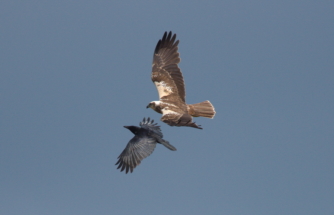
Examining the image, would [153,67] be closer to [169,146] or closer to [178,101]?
[178,101]

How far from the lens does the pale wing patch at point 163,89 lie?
17656 millimetres

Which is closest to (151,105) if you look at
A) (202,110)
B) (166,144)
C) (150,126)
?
(150,126)

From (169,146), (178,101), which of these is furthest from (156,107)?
(169,146)

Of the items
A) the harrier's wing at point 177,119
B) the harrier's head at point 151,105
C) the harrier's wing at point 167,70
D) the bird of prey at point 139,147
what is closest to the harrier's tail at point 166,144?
the bird of prey at point 139,147

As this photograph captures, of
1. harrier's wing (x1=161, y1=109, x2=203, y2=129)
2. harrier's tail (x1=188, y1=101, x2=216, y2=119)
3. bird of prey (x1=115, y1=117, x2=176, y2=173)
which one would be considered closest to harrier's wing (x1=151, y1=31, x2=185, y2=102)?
harrier's tail (x1=188, y1=101, x2=216, y2=119)

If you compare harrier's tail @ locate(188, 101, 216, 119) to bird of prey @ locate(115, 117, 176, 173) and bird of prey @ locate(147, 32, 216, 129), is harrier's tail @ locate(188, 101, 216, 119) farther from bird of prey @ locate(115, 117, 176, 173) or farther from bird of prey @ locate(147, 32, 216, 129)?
bird of prey @ locate(115, 117, 176, 173)

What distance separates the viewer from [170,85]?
1770cm

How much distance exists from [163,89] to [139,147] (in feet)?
8.06

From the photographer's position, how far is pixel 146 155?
15.9 metres

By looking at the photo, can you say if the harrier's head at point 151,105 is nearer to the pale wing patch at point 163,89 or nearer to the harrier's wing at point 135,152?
the pale wing patch at point 163,89

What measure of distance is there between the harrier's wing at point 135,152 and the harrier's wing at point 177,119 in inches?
30.9

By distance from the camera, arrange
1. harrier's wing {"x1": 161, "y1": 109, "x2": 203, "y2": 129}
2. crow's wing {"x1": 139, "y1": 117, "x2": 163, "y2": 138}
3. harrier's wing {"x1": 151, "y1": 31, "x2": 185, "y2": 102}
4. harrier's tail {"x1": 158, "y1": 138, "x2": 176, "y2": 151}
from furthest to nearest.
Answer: harrier's wing {"x1": 151, "y1": 31, "x2": 185, "y2": 102}, crow's wing {"x1": 139, "y1": 117, "x2": 163, "y2": 138}, harrier's tail {"x1": 158, "y1": 138, "x2": 176, "y2": 151}, harrier's wing {"x1": 161, "y1": 109, "x2": 203, "y2": 129}

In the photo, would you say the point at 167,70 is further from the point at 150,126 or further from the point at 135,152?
the point at 135,152

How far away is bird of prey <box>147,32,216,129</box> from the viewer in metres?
17.2
